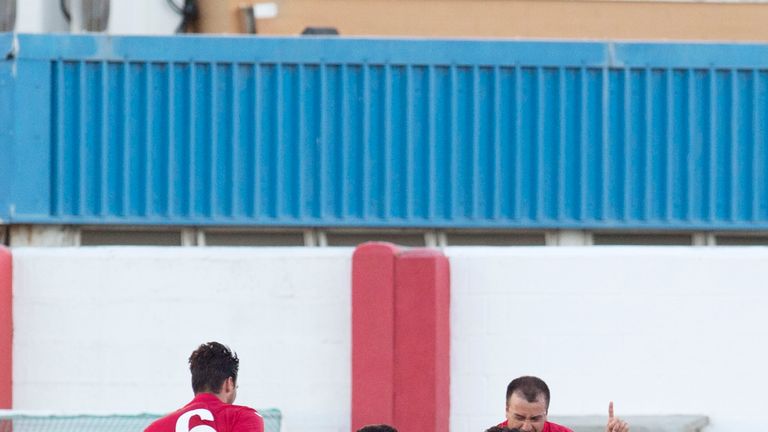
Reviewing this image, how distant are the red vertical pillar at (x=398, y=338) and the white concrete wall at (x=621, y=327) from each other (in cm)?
21

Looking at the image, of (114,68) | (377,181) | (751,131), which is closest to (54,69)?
(114,68)

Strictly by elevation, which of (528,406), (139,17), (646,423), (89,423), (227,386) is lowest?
(646,423)

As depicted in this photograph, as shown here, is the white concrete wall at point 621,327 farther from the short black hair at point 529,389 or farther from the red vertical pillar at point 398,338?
the short black hair at point 529,389

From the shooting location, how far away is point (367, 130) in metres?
7.27

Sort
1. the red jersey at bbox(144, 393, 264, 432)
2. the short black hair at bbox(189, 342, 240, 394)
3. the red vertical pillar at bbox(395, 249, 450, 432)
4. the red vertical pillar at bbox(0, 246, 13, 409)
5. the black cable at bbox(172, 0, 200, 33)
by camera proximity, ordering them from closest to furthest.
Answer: the red jersey at bbox(144, 393, 264, 432) → the short black hair at bbox(189, 342, 240, 394) → the red vertical pillar at bbox(395, 249, 450, 432) → the red vertical pillar at bbox(0, 246, 13, 409) → the black cable at bbox(172, 0, 200, 33)

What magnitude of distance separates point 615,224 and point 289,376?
1.88 meters

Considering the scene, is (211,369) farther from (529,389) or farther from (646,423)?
Answer: (646,423)

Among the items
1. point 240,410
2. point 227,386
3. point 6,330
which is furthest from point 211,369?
point 6,330

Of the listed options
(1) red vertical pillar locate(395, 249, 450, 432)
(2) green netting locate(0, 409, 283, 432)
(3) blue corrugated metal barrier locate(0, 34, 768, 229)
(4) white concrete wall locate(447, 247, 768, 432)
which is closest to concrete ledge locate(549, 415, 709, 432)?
(4) white concrete wall locate(447, 247, 768, 432)

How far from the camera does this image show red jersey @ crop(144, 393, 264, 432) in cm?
425

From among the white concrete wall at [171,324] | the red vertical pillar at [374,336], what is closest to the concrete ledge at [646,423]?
the red vertical pillar at [374,336]

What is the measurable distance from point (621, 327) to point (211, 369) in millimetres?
3181

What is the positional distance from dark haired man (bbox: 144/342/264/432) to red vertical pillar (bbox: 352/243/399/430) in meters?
2.37

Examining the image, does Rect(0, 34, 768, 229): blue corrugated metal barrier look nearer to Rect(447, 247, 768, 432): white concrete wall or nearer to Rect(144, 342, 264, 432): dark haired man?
Rect(447, 247, 768, 432): white concrete wall
